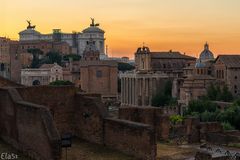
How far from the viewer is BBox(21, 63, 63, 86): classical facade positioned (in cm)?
9256

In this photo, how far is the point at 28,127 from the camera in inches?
521

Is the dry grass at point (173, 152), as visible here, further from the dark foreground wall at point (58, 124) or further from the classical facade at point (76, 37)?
the classical facade at point (76, 37)

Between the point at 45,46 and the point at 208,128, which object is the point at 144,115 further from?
the point at 45,46

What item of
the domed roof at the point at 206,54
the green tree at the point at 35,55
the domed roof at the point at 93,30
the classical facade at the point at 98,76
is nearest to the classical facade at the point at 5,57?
the green tree at the point at 35,55

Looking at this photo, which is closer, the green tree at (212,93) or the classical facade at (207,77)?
the green tree at (212,93)

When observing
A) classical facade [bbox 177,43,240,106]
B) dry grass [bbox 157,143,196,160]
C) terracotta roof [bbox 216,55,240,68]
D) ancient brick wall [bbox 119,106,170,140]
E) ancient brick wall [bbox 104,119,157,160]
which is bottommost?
dry grass [bbox 157,143,196,160]

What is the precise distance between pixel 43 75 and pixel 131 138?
8259 cm

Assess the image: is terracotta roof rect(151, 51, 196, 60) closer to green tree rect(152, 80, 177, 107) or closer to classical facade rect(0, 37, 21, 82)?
green tree rect(152, 80, 177, 107)

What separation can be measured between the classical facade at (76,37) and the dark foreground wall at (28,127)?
113 meters

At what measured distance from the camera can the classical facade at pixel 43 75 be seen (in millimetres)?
92562

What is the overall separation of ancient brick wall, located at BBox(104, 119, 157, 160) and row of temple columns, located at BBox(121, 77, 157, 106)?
204ft

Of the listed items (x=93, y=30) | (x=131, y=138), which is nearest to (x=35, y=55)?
(x=93, y=30)

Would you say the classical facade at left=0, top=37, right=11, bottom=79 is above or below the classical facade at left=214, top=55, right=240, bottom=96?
above

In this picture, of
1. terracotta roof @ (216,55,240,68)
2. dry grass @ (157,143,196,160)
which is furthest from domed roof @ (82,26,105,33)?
dry grass @ (157,143,196,160)
